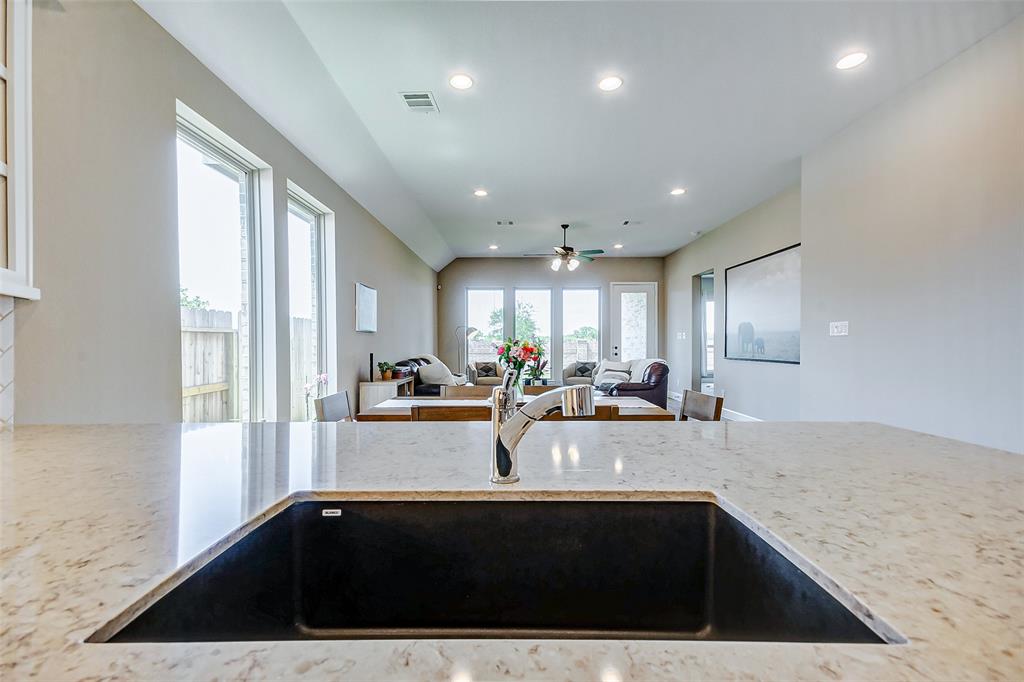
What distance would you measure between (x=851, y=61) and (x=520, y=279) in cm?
657

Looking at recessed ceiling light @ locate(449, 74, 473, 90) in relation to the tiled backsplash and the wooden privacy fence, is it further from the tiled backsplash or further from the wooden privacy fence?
the tiled backsplash

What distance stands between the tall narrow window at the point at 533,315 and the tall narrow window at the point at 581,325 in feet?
1.12

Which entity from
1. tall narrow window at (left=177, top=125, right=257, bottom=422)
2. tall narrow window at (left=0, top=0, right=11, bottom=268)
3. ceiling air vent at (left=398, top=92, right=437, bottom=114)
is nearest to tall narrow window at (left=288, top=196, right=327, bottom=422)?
tall narrow window at (left=177, top=125, right=257, bottom=422)

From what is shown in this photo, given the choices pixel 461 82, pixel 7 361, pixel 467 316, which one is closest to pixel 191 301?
pixel 7 361

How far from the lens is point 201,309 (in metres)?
2.45

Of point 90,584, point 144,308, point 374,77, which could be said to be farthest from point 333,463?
point 374,77

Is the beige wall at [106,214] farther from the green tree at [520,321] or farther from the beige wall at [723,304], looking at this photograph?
the green tree at [520,321]

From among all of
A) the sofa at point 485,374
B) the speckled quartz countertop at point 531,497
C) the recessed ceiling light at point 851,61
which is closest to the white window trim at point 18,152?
the speckled quartz countertop at point 531,497

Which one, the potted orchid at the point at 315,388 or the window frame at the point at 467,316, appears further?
the window frame at the point at 467,316

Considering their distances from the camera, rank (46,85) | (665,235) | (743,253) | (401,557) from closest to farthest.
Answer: (401,557), (46,85), (743,253), (665,235)

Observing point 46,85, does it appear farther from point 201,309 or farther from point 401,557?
point 401,557

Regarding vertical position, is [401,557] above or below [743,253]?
below

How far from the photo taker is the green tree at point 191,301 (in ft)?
7.48

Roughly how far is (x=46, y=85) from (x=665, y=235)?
7.05 m
